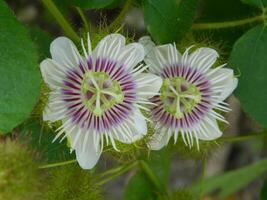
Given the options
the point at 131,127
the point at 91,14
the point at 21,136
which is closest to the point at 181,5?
the point at 131,127

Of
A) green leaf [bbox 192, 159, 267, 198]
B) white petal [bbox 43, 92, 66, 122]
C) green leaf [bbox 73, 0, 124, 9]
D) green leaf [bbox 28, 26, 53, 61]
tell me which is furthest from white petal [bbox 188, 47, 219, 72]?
green leaf [bbox 192, 159, 267, 198]

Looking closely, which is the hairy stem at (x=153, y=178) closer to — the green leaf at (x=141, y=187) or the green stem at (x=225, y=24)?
the green leaf at (x=141, y=187)

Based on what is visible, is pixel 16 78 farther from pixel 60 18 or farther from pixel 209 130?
pixel 209 130

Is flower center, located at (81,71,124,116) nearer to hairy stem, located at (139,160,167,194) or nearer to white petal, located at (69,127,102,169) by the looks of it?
white petal, located at (69,127,102,169)

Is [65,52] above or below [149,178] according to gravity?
above

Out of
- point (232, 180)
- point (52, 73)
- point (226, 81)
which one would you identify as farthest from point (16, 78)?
point (232, 180)

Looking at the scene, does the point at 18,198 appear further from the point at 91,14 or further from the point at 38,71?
the point at 91,14
